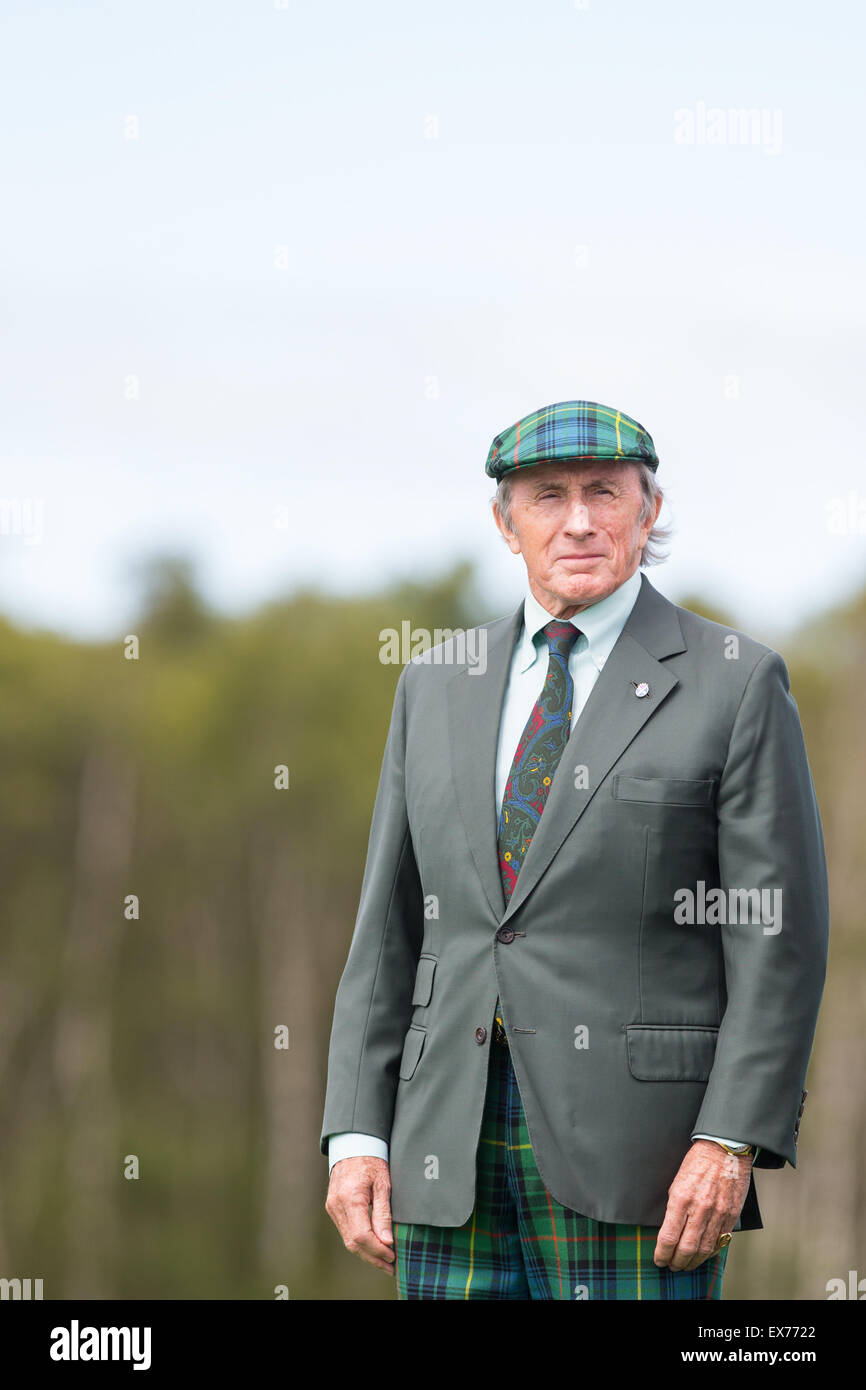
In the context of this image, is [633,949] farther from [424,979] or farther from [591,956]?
[424,979]

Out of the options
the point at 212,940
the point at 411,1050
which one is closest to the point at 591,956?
the point at 411,1050

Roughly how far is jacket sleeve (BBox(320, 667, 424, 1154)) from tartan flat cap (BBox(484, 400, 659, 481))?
0.62 metres

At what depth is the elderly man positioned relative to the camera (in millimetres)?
2768

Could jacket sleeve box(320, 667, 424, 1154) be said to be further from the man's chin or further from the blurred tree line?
the blurred tree line

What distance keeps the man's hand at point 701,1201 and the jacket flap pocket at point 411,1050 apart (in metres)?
0.52

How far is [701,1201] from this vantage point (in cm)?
271

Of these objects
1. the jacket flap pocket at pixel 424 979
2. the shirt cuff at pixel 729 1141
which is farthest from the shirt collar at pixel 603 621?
the shirt cuff at pixel 729 1141

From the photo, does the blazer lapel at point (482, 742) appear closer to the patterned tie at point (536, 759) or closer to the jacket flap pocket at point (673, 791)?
the patterned tie at point (536, 759)

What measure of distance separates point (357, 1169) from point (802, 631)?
1766 cm

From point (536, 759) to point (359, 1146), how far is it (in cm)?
77

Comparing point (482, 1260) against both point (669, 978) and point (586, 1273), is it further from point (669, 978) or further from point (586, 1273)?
point (669, 978)

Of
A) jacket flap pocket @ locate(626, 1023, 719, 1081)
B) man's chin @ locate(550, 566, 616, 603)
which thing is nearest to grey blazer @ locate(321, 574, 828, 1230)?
jacket flap pocket @ locate(626, 1023, 719, 1081)

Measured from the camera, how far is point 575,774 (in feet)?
9.48
